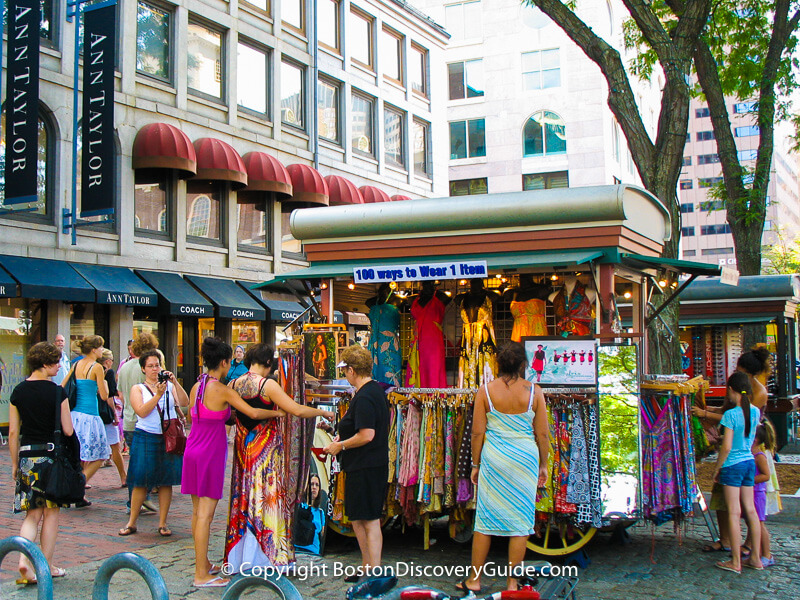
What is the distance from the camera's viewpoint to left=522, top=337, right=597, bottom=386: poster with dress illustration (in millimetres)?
6934

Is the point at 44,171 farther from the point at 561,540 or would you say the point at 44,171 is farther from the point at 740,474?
the point at 740,474

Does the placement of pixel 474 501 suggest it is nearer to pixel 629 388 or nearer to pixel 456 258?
pixel 629 388

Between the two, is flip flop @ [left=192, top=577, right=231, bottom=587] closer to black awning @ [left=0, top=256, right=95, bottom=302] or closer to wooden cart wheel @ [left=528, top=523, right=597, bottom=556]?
wooden cart wheel @ [left=528, top=523, right=597, bottom=556]

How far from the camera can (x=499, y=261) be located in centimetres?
737

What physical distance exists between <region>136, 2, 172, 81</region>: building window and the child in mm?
16620

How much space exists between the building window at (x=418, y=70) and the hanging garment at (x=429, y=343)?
22.9 meters

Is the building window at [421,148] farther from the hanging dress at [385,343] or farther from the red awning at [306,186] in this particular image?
the hanging dress at [385,343]

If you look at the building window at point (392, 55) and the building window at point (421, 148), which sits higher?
the building window at point (392, 55)

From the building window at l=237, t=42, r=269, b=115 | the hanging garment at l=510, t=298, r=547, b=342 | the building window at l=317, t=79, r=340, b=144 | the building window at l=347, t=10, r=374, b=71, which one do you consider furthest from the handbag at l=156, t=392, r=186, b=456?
the building window at l=347, t=10, r=374, b=71

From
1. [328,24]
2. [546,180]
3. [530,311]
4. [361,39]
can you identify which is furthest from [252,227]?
[546,180]

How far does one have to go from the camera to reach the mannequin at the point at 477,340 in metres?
8.29

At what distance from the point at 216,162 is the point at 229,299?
11.2 ft

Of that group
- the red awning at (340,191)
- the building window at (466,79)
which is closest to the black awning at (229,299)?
the red awning at (340,191)

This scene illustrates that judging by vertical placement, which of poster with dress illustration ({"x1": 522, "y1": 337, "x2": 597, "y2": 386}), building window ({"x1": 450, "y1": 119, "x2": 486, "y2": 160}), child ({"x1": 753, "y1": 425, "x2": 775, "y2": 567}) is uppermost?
building window ({"x1": 450, "y1": 119, "x2": 486, "y2": 160})
